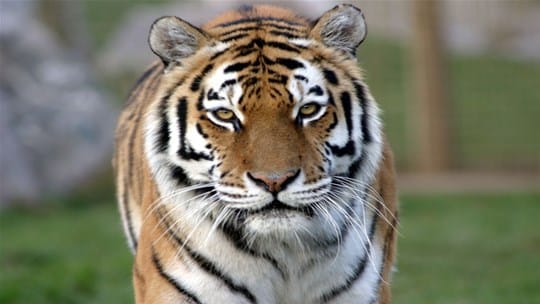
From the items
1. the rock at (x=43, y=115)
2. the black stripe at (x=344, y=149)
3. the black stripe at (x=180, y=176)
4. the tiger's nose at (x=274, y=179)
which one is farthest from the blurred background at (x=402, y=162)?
the tiger's nose at (x=274, y=179)

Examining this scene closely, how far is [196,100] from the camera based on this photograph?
12.3ft

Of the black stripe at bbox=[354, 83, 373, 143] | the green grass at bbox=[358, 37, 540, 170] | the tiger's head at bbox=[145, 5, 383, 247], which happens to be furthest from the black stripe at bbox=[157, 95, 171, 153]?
the green grass at bbox=[358, 37, 540, 170]

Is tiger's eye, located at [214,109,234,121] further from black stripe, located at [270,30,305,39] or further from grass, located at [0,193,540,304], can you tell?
grass, located at [0,193,540,304]

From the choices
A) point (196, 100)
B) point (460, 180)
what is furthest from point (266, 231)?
point (460, 180)

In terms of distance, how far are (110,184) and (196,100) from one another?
26.6ft

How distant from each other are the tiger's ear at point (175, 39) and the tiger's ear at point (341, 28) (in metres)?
0.38

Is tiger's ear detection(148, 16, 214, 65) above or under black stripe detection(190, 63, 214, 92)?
above

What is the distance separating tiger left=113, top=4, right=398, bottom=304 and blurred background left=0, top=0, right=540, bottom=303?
255 cm

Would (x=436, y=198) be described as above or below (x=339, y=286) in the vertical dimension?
below

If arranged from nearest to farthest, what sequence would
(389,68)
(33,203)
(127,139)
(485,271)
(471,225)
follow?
(127,139) → (485,271) → (471,225) → (33,203) → (389,68)

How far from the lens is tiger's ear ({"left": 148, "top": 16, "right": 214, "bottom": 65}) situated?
378 cm

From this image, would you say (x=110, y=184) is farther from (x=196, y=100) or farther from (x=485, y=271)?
(x=196, y=100)

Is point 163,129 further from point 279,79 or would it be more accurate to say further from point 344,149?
point 344,149

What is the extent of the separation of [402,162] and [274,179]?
1004cm
